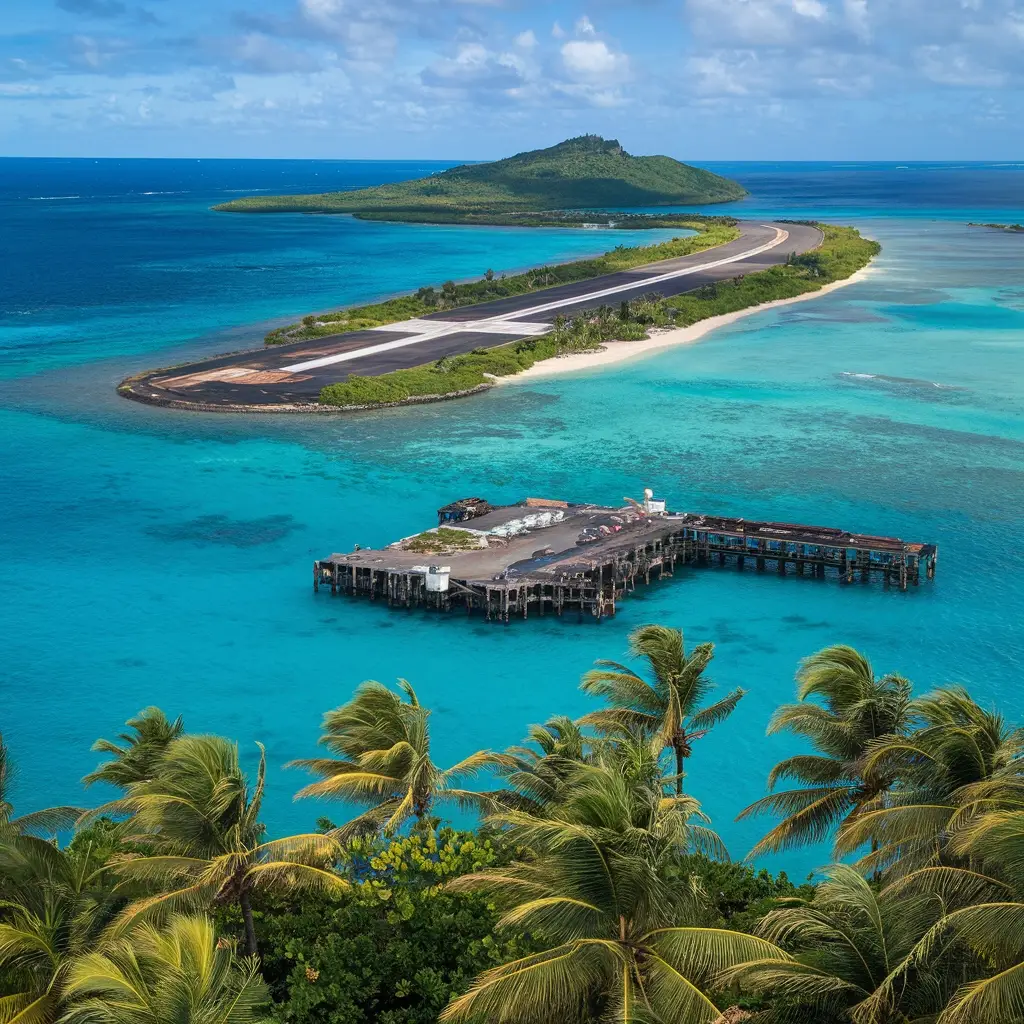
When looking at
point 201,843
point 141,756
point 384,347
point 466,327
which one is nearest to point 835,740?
point 201,843

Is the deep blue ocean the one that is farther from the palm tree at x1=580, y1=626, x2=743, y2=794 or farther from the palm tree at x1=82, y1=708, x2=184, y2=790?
the palm tree at x1=82, y1=708, x2=184, y2=790

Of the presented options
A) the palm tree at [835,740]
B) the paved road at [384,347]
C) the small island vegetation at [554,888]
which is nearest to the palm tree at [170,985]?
the small island vegetation at [554,888]

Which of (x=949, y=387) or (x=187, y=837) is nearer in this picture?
(x=187, y=837)

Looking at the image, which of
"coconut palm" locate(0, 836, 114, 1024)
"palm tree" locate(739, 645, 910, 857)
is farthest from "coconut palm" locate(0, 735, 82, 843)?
"palm tree" locate(739, 645, 910, 857)

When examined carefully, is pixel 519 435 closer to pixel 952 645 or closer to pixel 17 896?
pixel 952 645

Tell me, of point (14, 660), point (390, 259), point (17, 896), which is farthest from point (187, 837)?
point (390, 259)

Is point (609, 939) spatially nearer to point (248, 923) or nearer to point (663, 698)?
point (248, 923)

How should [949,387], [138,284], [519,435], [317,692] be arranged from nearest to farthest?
[317,692]
[519,435]
[949,387]
[138,284]
